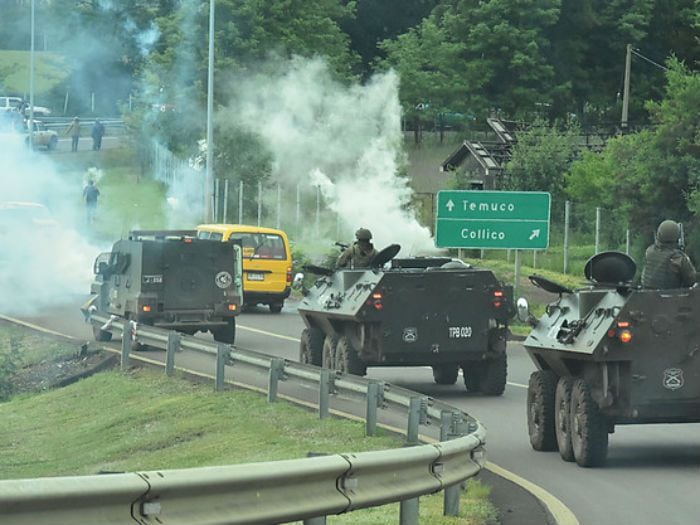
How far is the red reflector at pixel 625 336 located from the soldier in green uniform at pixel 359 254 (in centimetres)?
904

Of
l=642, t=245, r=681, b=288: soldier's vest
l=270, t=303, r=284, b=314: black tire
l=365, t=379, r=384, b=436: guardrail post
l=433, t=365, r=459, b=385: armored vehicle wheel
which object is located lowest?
l=270, t=303, r=284, b=314: black tire

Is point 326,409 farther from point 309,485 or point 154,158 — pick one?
point 154,158

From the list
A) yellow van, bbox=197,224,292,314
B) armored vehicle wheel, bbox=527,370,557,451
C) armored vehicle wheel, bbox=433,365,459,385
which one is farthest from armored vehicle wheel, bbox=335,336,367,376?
yellow van, bbox=197,224,292,314

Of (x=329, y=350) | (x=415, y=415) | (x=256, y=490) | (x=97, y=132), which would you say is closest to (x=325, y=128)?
(x=97, y=132)

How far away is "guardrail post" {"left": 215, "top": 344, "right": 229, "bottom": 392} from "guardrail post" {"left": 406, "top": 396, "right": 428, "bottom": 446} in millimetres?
6770

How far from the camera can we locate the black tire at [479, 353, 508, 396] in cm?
2305

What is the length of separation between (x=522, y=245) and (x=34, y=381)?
10102mm

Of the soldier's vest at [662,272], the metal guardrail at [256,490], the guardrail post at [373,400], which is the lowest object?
the guardrail post at [373,400]

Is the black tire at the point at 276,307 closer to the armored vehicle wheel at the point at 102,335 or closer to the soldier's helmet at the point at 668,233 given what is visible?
the armored vehicle wheel at the point at 102,335

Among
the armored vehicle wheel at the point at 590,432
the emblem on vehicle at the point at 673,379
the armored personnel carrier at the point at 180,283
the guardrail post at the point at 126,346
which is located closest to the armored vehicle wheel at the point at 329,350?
the guardrail post at the point at 126,346

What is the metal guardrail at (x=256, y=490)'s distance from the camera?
7.45 m

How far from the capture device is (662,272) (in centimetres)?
1681

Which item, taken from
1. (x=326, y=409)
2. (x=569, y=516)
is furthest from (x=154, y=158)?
(x=569, y=516)

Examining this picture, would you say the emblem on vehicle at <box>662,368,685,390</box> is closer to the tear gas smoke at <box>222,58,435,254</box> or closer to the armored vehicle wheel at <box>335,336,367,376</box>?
the armored vehicle wheel at <box>335,336,367,376</box>
